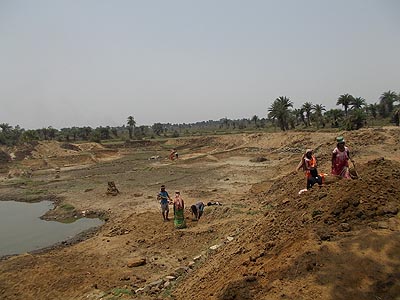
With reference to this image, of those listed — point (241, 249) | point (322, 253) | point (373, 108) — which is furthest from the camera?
point (373, 108)

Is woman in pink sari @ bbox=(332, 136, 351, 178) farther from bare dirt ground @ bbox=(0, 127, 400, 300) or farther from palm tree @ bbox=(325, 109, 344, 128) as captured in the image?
palm tree @ bbox=(325, 109, 344, 128)

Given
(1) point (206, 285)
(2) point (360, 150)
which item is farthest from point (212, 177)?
(1) point (206, 285)

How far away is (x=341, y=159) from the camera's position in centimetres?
823

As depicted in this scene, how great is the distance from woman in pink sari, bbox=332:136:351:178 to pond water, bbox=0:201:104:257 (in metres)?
11.5

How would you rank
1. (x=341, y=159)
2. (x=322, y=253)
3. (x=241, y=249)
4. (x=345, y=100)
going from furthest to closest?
1. (x=345, y=100)
2. (x=341, y=159)
3. (x=241, y=249)
4. (x=322, y=253)

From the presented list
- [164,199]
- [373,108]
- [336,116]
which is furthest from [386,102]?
[164,199]

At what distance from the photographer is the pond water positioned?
46.8ft

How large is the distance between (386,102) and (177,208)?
2206 inches

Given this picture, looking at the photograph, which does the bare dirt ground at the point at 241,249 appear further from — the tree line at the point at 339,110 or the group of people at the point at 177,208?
→ the tree line at the point at 339,110

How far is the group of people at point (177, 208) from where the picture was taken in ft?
39.4

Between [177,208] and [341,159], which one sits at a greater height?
[341,159]

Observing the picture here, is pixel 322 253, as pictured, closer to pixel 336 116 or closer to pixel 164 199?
pixel 164 199

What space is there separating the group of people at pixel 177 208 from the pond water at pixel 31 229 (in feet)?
15.0

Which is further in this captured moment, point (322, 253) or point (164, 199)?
point (164, 199)
